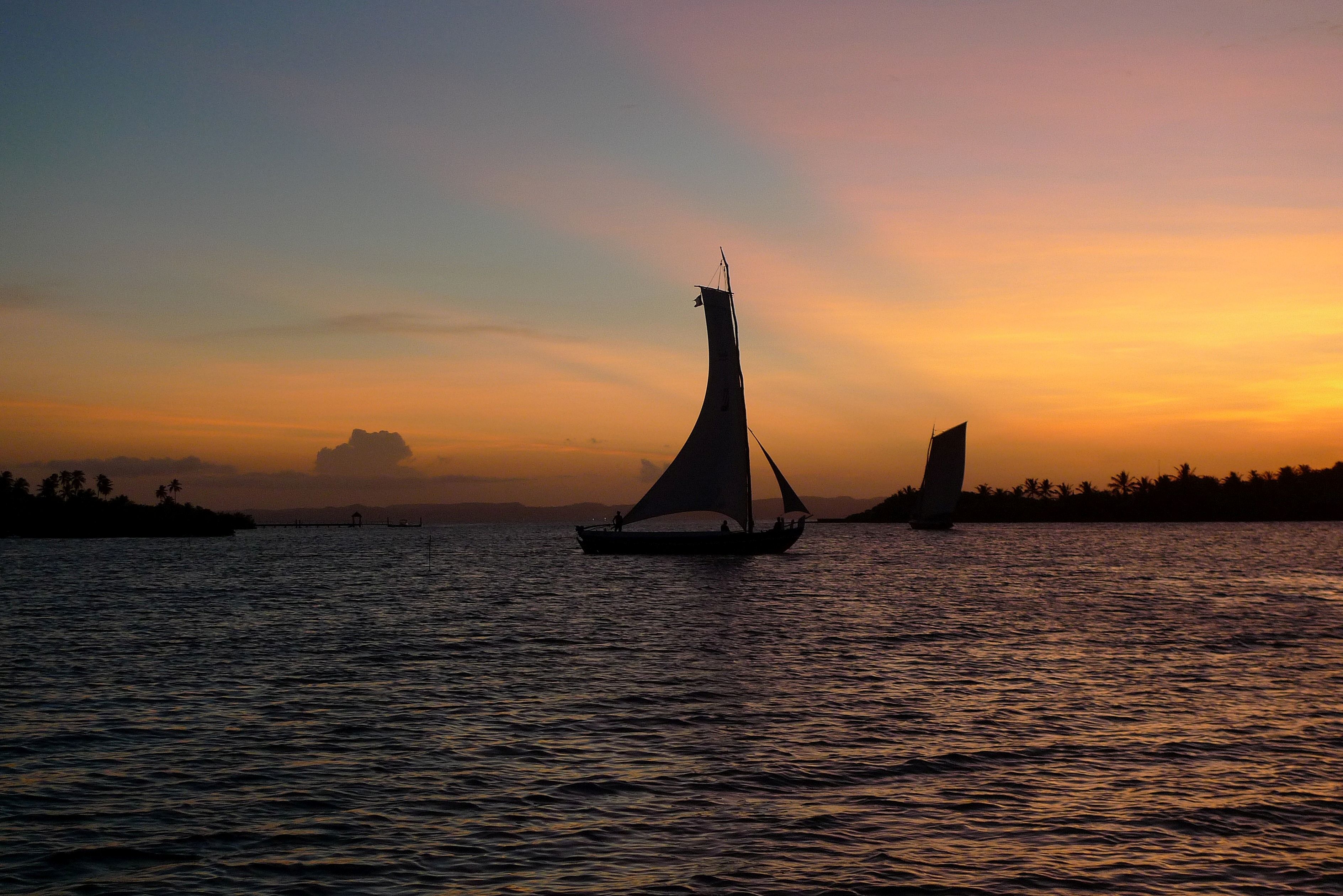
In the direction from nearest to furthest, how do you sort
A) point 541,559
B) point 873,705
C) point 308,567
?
point 873,705
point 308,567
point 541,559

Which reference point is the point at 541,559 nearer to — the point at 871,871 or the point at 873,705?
the point at 873,705

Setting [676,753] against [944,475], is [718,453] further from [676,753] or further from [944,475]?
[944,475]

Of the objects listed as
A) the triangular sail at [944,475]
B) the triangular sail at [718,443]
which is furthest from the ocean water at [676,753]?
the triangular sail at [944,475]

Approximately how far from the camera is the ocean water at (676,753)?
503 inches

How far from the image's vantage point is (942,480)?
167000mm

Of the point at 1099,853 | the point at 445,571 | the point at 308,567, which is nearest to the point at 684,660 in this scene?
the point at 1099,853

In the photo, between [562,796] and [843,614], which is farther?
[843,614]

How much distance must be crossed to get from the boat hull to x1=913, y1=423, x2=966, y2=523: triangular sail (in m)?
78.4

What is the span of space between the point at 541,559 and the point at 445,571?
20.5 m

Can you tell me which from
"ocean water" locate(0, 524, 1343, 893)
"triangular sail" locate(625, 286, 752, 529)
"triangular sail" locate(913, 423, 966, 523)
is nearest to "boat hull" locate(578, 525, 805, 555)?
"triangular sail" locate(625, 286, 752, 529)

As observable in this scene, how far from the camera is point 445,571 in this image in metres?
91.4

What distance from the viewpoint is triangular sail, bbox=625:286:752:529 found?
242 feet

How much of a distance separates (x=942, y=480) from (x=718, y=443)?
102m

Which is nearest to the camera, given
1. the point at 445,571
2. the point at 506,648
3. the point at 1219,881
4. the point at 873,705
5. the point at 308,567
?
the point at 1219,881
